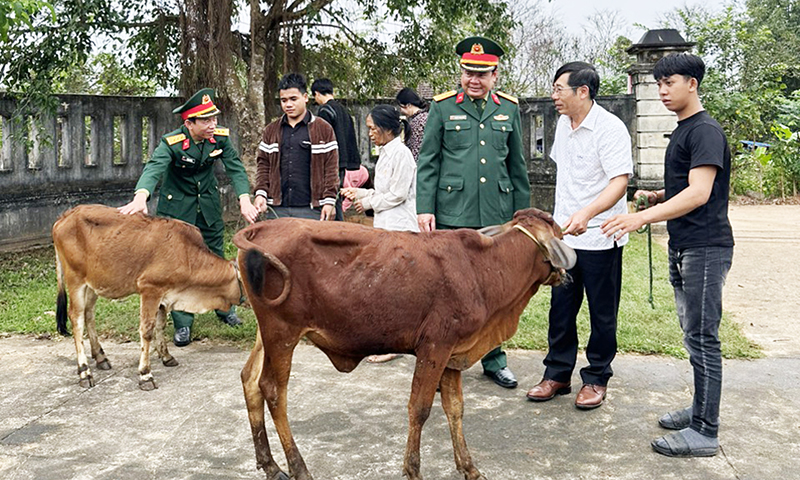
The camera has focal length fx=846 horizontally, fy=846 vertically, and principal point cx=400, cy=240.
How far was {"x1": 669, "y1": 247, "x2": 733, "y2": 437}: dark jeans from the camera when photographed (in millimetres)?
4523

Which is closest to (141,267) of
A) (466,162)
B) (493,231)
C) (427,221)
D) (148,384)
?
(148,384)

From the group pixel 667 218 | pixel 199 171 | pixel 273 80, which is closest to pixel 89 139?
pixel 273 80

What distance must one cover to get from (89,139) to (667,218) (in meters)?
9.74

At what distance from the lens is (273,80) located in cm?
1234

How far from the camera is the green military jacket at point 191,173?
6652 millimetres

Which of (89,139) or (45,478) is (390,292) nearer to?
(45,478)

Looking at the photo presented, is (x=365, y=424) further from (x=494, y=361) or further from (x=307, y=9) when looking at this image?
(x=307, y=9)

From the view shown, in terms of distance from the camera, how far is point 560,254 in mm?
4258

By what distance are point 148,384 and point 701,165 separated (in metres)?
3.78

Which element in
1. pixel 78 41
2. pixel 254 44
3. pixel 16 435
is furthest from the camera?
pixel 254 44

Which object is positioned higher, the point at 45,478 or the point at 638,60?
the point at 638,60

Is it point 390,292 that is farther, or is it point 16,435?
point 16,435

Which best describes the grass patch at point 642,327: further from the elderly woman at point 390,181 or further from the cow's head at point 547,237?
the cow's head at point 547,237

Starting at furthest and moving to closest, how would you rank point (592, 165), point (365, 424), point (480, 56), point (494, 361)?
point (494, 361) < point (480, 56) < point (592, 165) < point (365, 424)
